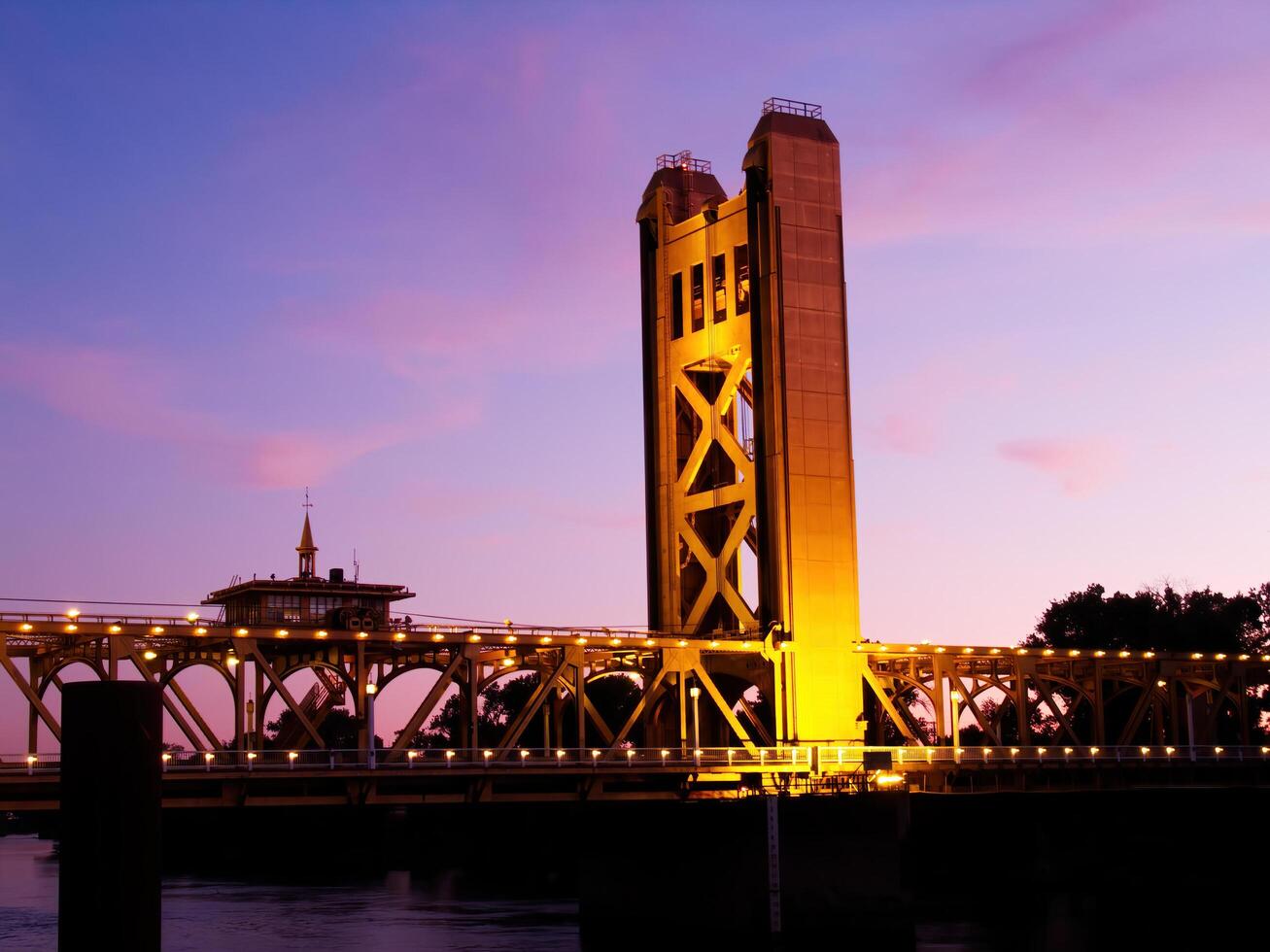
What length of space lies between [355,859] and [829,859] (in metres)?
82.7

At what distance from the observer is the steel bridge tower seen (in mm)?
76562

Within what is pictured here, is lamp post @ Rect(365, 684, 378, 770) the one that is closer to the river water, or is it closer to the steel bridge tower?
the river water

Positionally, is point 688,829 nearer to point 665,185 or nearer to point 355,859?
point 665,185

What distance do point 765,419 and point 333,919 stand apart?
3275cm

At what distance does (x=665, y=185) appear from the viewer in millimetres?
88875

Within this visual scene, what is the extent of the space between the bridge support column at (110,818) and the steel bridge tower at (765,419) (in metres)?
55.7

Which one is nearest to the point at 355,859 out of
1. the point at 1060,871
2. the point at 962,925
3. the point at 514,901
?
the point at 514,901

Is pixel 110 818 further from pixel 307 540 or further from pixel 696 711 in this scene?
pixel 307 540

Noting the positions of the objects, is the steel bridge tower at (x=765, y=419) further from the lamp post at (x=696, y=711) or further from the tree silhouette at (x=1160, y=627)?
the tree silhouette at (x=1160, y=627)

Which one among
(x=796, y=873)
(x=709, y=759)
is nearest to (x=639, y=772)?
(x=709, y=759)

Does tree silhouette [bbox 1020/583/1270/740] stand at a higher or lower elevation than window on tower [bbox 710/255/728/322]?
lower

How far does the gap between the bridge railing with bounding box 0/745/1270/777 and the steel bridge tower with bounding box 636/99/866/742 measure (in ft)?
17.7

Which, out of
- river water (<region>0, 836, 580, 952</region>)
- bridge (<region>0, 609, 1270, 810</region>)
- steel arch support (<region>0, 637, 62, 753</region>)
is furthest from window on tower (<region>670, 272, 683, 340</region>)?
steel arch support (<region>0, 637, 62, 753</region>)

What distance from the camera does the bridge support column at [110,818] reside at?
20609mm
